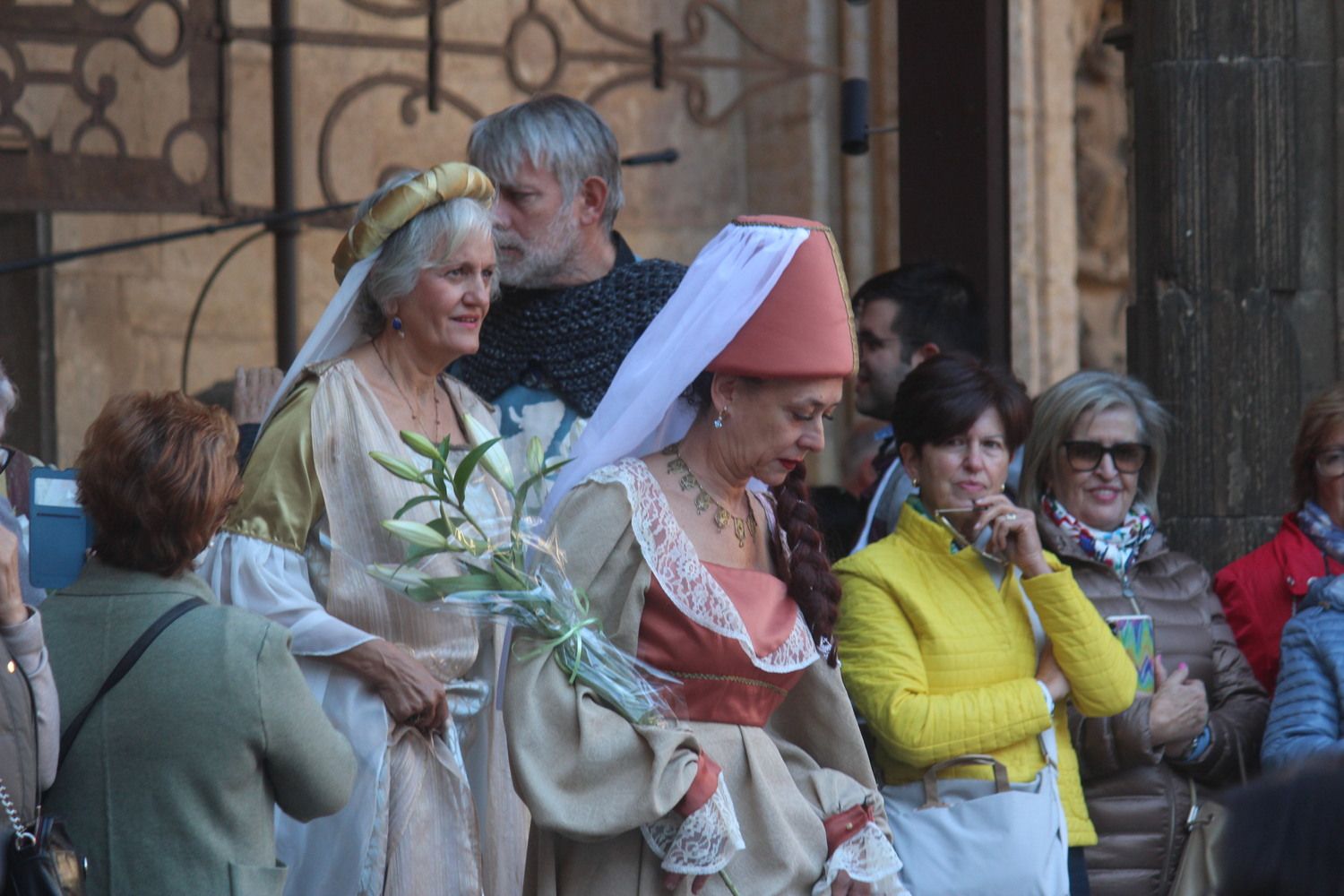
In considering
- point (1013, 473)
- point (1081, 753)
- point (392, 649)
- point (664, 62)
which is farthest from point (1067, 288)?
point (392, 649)

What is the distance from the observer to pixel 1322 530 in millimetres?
4602

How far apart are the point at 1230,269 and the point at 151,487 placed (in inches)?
125

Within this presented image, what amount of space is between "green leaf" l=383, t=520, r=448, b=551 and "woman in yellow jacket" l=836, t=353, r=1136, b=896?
1.05 m

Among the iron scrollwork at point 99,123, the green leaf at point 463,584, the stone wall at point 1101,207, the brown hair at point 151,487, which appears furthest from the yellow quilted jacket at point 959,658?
the stone wall at point 1101,207

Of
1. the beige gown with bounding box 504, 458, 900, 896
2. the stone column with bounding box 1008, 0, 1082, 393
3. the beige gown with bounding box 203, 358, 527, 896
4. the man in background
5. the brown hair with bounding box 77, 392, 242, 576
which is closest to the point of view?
the beige gown with bounding box 504, 458, 900, 896

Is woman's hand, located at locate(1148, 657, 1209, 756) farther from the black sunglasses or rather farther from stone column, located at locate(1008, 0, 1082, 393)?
stone column, located at locate(1008, 0, 1082, 393)

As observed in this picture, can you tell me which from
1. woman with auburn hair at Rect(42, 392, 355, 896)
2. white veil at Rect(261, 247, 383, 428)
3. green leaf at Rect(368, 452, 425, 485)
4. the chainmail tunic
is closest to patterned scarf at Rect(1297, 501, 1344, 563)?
the chainmail tunic

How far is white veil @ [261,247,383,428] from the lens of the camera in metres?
3.91

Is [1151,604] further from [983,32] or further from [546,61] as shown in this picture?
[546,61]

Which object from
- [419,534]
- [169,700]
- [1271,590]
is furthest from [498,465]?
[1271,590]

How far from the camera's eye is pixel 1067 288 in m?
8.30

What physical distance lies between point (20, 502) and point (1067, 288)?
5.24 m

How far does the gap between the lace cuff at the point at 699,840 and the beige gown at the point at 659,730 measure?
0.07 ft

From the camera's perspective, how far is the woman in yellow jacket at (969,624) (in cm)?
391
